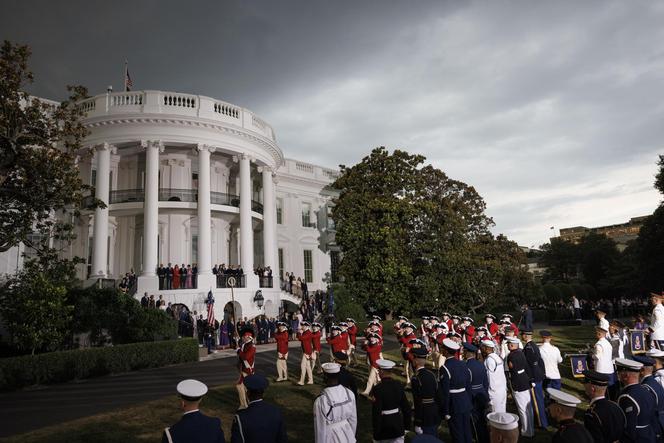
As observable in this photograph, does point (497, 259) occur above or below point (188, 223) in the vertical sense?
below

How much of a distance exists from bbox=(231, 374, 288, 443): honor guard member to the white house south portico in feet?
→ 74.5

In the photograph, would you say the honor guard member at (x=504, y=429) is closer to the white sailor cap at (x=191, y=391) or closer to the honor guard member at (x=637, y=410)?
the white sailor cap at (x=191, y=391)

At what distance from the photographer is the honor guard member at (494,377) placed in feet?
28.4

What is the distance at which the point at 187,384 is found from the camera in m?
4.60

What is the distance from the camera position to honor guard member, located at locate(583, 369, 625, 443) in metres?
5.02

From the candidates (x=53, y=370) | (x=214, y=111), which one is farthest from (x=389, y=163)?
(x=53, y=370)

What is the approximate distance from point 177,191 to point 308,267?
542 inches

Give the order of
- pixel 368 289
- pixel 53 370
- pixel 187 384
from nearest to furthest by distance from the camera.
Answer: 1. pixel 187 384
2. pixel 53 370
3. pixel 368 289

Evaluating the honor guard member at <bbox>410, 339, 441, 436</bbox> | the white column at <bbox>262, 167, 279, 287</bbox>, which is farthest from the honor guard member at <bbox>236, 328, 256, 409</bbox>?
the white column at <bbox>262, 167, 279, 287</bbox>

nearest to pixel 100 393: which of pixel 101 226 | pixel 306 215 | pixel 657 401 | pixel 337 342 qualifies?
pixel 337 342

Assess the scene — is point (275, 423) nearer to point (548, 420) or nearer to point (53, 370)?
point (548, 420)

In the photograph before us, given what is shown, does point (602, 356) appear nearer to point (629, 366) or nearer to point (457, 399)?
point (457, 399)

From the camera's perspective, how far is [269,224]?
106 feet

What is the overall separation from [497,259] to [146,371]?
87.6ft
